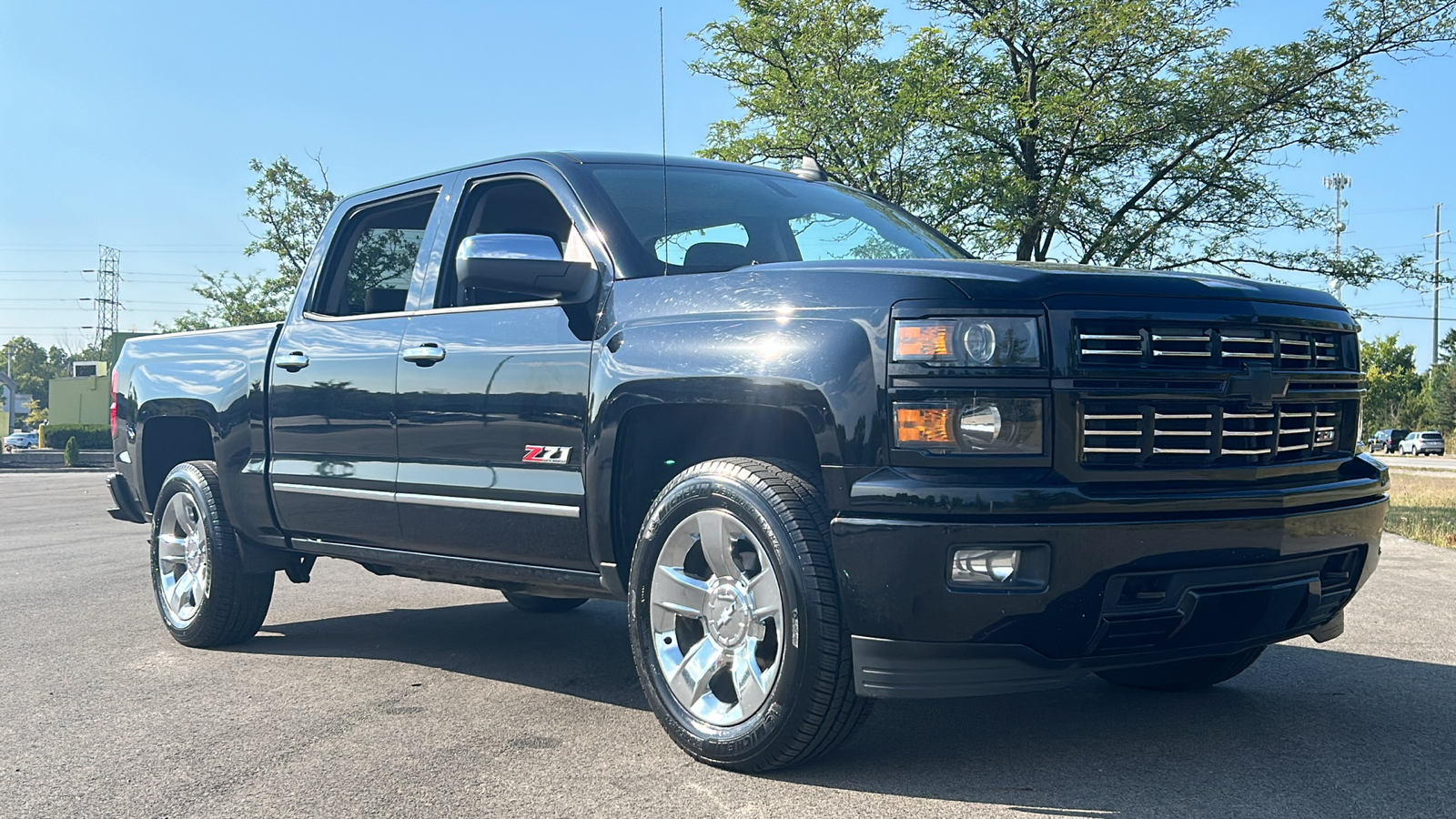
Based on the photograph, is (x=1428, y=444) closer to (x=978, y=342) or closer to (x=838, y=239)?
(x=838, y=239)

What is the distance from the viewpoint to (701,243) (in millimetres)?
4586

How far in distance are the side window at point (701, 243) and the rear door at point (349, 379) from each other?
47.4 inches

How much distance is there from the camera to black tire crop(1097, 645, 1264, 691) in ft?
15.2

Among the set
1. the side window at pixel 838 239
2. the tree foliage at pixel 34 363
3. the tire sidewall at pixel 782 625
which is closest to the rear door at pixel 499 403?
the tire sidewall at pixel 782 625

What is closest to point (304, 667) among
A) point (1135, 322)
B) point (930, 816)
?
point (930, 816)

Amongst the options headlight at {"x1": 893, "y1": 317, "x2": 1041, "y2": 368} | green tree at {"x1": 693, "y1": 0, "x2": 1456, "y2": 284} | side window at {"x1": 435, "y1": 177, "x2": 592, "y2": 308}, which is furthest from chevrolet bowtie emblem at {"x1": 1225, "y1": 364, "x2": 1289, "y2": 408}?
green tree at {"x1": 693, "y1": 0, "x2": 1456, "y2": 284}

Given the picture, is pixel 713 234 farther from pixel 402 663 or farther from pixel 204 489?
pixel 204 489

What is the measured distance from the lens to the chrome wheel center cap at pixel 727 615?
384cm

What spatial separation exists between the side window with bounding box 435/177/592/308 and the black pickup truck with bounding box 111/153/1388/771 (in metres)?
0.01

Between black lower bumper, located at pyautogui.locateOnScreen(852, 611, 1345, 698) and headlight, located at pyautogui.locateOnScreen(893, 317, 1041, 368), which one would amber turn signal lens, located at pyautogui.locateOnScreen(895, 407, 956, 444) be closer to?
headlight, located at pyautogui.locateOnScreen(893, 317, 1041, 368)

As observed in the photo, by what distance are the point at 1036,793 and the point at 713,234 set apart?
2196mm

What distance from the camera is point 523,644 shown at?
609 centimetres

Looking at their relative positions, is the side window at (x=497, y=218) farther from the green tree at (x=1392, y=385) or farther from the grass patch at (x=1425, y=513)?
the green tree at (x=1392, y=385)

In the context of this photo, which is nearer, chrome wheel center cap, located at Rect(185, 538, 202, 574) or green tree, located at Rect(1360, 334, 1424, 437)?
chrome wheel center cap, located at Rect(185, 538, 202, 574)
